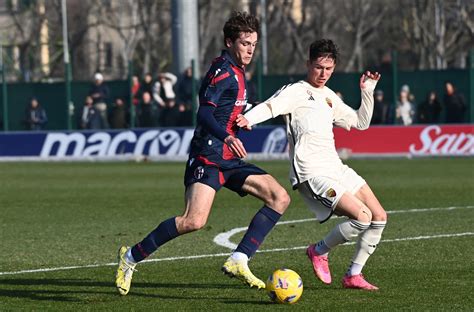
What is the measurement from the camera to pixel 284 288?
8.18m

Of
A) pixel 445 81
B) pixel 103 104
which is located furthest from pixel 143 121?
pixel 445 81

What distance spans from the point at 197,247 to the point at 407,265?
98.0 inches

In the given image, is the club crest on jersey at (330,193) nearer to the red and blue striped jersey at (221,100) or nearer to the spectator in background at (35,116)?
the red and blue striped jersey at (221,100)

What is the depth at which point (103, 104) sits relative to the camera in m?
29.4

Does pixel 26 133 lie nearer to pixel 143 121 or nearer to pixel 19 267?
pixel 143 121

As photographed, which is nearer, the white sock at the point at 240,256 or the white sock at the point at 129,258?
the white sock at the point at 240,256

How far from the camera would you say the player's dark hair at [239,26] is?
28.2ft

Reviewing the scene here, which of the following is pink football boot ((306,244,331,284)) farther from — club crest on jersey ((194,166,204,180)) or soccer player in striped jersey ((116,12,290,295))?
club crest on jersey ((194,166,204,180))

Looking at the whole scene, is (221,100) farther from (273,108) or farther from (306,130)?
(306,130)

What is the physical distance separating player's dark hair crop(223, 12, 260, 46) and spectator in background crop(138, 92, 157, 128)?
20.3 meters

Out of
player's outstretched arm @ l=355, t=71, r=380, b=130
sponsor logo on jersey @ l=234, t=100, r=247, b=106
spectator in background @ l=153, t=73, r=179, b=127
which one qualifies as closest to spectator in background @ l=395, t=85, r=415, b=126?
spectator in background @ l=153, t=73, r=179, b=127

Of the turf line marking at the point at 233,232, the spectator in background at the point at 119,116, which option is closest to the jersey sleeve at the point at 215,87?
the turf line marking at the point at 233,232

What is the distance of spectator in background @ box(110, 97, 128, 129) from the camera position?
95.0 feet

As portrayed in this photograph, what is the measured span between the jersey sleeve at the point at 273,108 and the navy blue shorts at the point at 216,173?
38 cm
